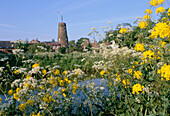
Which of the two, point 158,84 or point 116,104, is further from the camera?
point 116,104

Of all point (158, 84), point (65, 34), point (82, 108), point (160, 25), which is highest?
point (65, 34)

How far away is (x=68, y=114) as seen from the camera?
2.41 m

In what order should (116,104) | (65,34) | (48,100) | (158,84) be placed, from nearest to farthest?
(158,84)
(48,100)
(116,104)
(65,34)

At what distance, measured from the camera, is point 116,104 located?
8.46 feet

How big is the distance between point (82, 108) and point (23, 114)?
0.95 metres

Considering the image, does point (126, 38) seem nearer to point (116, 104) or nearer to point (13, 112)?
point (116, 104)

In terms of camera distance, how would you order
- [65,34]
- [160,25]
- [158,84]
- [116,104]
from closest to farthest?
[158,84], [160,25], [116,104], [65,34]

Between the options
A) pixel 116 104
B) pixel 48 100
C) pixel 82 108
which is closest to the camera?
pixel 48 100

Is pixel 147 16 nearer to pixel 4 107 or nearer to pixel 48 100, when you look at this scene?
pixel 48 100

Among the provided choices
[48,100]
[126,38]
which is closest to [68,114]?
[48,100]

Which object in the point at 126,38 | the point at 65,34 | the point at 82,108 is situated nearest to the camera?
the point at 82,108

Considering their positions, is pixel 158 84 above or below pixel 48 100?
above

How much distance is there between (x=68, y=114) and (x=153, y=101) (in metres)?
1.18

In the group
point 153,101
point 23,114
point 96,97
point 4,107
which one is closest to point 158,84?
point 153,101
